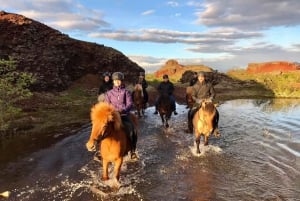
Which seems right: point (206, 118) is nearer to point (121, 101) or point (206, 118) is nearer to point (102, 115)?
point (121, 101)

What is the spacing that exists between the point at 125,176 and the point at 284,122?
12.7 meters

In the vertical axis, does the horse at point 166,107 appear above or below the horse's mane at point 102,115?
below

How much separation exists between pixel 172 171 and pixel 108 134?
3248 mm

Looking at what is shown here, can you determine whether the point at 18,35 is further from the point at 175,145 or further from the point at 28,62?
the point at 175,145

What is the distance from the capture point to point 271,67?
233 feet

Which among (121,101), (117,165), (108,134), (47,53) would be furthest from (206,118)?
(47,53)

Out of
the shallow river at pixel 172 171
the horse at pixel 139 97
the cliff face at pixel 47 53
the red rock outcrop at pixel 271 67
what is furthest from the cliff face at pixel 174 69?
the shallow river at pixel 172 171

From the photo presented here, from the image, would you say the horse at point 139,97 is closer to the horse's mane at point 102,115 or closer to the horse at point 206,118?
the horse at point 206,118

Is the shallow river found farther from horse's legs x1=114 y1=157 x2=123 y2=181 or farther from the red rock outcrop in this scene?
the red rock outcrop

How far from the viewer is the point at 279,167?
11.2 m

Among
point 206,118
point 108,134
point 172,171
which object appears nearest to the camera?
point 108,134

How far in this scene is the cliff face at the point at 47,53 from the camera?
30.2 metres

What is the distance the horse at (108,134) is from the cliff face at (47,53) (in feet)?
64.5

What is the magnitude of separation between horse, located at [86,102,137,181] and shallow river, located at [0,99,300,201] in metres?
0.88
